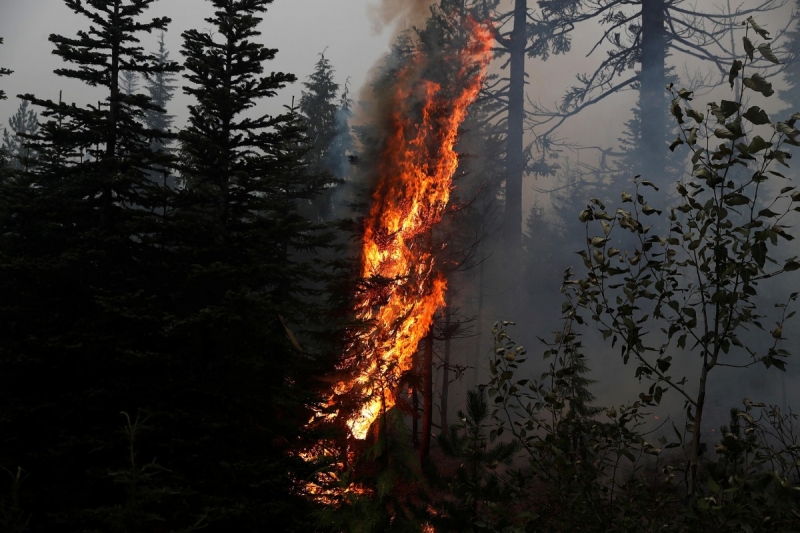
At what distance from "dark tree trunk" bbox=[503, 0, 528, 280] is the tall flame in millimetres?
12931

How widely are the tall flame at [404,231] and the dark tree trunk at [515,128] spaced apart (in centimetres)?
1293

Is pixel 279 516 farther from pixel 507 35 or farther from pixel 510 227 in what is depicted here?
pixel 507 35

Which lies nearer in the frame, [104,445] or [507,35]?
[104,445]

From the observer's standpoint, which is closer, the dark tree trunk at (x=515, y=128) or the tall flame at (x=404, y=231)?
the tall flame at (x=404, y=231)

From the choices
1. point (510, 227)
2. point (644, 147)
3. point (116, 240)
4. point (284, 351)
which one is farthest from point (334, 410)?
point (644, 147)

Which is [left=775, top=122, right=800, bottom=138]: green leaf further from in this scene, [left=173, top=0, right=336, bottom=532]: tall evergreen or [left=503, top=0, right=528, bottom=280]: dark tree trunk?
[left=503, top=0, right=528, bottom=280]: dark tree trunk

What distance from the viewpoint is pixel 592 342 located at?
1465 inches

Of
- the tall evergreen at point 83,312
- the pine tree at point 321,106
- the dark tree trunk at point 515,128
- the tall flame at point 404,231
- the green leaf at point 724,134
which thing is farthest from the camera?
the pine tree at point 321,106

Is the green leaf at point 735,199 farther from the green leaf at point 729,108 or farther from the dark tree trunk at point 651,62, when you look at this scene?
the dark tree trunk at point 651,62

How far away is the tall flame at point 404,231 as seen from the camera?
1506cm

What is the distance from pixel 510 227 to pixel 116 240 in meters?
22.7

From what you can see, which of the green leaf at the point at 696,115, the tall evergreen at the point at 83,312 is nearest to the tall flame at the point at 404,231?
the tall evergreen at the point at 83,312

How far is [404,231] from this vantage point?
16547 mm

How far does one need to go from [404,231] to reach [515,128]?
57.8ft
